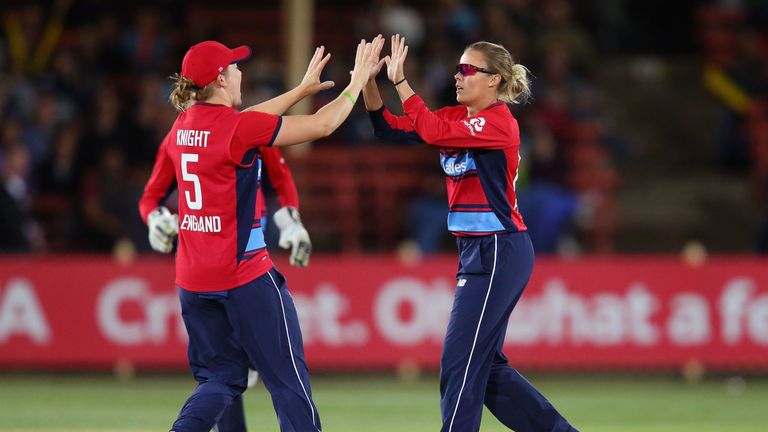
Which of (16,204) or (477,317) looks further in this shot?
(16,204)

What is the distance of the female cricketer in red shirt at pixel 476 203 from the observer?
288 inches

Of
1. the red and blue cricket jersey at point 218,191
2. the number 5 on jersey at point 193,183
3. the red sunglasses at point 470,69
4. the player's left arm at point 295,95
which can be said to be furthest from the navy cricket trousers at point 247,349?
the red sunglasses at point 470,69

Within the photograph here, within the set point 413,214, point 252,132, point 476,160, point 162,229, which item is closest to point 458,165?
point 476,160

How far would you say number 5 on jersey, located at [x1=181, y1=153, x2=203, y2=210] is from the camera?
23.5 feet

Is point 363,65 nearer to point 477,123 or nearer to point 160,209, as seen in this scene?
point 477,123

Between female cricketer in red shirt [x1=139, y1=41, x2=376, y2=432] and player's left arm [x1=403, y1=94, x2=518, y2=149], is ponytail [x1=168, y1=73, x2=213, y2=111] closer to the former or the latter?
female cricketer in red shirt [x1=139, y1=41, x2=376, y2=432]

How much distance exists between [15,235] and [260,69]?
404cm

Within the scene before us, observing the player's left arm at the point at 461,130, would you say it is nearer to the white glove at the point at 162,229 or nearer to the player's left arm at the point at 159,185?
the player's left arm at the point at 159,185

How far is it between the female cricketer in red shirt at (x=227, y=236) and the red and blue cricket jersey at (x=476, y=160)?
44cm

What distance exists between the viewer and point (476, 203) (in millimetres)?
7418

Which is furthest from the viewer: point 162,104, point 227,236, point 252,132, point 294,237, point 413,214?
point 162,104

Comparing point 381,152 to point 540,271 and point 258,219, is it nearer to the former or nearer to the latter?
point 540,271

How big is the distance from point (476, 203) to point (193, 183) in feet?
5.18

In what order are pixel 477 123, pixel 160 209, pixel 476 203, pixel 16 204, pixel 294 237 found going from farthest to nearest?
pixel 16 204
pixel 160 209
pixel 294 237
pixel 476 203
pixel 477 123
